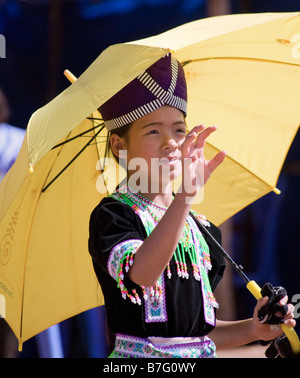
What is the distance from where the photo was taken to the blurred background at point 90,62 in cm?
526

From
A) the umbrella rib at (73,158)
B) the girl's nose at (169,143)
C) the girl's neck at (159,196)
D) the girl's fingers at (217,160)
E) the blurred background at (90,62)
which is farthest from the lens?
the blurred background at (90,62)

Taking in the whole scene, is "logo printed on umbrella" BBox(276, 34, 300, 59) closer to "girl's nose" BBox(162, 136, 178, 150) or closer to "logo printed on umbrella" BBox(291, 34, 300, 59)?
"logo printed on umbrella" BBox(291, 34, 300, 59)

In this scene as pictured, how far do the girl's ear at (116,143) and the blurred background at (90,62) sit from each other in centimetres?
261

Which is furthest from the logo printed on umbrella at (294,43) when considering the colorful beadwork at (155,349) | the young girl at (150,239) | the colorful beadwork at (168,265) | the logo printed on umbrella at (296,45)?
the colorful beadwork at (155,349)

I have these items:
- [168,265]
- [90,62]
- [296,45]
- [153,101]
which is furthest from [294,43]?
[90,62]

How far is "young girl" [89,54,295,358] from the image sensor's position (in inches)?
86.4

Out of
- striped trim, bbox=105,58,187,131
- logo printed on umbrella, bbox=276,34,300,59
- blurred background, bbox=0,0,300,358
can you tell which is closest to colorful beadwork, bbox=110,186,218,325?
striped trim, bbox=105,58,187,131

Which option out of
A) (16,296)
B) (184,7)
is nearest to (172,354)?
(16,296)

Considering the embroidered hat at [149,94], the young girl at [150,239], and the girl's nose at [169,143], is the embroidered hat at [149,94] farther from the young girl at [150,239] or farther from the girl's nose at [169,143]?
the girl's nose at [169,143]

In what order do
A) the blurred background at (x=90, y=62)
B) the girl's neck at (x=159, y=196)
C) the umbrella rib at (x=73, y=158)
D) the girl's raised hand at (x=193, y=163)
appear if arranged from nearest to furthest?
the girl's raised hand at (x=193, y=163) < the girl's neck at (x=159, y=196) < the umbrella rib at (x=73, y=158) < the blurred background at (x=90, y=62)

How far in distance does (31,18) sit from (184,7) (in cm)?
115

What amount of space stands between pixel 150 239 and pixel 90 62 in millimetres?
3441

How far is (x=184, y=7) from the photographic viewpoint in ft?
17.7
